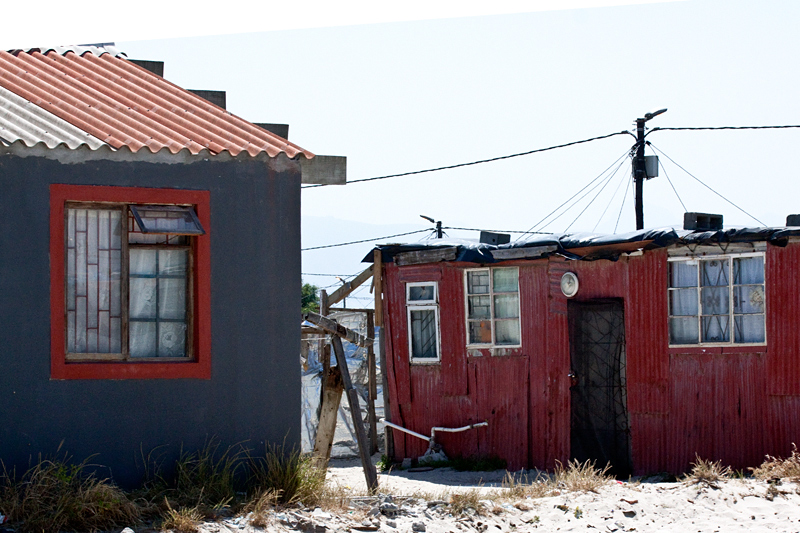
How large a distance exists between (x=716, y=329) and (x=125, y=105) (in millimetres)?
8215

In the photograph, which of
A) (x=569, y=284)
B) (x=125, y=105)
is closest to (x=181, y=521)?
(x=125, y=105)

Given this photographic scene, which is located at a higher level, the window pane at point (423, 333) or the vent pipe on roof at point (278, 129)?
the vent pipe on roof at point (278, 129)

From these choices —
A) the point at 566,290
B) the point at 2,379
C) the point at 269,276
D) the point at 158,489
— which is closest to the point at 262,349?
the point at 269,276

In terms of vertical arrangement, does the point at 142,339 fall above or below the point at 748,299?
below

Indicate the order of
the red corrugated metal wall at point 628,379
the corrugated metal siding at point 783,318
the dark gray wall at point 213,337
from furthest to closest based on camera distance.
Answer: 1. the red corrugated metal wall at point 628,379
2. the corrugated metal siding at point 783,318
3. the dark gray wall at point 213,337

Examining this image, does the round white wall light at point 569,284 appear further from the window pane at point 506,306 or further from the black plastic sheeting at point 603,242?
the window pane at point 506,306

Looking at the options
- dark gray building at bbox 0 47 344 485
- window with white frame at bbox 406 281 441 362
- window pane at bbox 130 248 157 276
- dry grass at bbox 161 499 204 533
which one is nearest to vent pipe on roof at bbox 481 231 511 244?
window with white frame at bbox 406 281 441 362

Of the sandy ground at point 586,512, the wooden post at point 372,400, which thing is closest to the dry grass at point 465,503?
the sandy ground at point 586,512

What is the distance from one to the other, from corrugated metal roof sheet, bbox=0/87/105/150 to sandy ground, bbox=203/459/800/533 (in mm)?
3593

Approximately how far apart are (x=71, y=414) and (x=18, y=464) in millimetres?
574

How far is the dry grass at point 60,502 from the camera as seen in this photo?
7258 millimetres

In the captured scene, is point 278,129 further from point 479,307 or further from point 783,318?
point 783,318

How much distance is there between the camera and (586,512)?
9.27m

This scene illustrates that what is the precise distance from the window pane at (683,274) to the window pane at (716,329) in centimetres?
53
